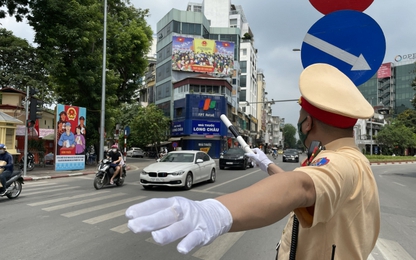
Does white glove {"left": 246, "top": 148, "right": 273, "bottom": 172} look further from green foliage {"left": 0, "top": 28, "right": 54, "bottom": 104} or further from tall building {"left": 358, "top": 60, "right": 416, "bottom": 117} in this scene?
tall building {"left": 358, "top": 60, "right": 416, "bottom": 117}

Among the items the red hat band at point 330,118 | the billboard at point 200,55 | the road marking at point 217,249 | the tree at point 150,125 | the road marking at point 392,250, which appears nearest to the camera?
the red hat band at point 330,118

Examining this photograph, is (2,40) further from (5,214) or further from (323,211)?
(323,211)

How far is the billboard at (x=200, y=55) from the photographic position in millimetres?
42469

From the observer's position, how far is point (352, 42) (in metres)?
2.32

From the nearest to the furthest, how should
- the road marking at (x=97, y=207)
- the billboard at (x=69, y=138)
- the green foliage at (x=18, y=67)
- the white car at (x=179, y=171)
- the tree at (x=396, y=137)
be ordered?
the road marking at (x=97, y=207), the white car at (x=179, y=171), the billboard at (x=69, y=138), the green foliage at (x=18, y=67), the tree at (x=396, y=137)

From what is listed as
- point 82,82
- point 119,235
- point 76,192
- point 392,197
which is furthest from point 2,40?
point 392,197

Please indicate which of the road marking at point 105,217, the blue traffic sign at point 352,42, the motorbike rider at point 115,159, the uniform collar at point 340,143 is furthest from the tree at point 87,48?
the uniform collar at point 340,143

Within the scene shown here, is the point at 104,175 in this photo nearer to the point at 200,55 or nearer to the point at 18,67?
the point at 18,67

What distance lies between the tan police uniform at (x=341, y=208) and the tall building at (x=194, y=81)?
37.7 meters

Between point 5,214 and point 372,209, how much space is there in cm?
752

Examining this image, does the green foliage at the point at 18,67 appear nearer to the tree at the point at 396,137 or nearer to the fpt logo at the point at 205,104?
the fpt logo at the point at 205,104

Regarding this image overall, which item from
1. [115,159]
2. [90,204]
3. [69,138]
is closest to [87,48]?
[69,138]

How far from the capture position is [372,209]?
1.16m

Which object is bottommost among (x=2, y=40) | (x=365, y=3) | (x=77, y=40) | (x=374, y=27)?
(x=374, y=27)
